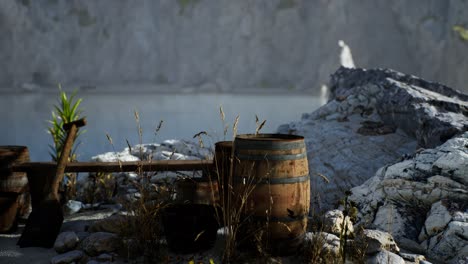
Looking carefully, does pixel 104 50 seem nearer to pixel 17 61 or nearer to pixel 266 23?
pixel 17 61

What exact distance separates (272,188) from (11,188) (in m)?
3.33

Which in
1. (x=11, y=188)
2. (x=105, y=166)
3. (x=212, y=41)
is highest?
(x=212, y=41)

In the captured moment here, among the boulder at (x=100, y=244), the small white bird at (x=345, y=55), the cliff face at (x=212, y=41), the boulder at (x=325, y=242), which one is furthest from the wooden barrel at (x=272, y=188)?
the small white bird at (x=345, y=55)

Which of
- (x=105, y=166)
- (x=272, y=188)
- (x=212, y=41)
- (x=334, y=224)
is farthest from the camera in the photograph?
(x=212, y=41)

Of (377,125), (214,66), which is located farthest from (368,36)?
(377,125)

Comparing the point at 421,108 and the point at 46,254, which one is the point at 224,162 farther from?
the point at 421,108

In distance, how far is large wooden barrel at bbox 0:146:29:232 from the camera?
16.4ft

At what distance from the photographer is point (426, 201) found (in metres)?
5.41

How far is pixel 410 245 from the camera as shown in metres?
4.72

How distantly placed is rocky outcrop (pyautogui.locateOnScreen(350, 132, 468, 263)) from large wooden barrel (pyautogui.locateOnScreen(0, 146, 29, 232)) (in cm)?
401

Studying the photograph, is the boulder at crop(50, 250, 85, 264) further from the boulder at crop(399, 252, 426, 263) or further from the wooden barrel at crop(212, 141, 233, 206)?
the boulder at crop(399, 252, 426, 263)

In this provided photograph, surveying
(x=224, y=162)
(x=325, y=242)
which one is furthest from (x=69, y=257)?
(x=325, y=242)

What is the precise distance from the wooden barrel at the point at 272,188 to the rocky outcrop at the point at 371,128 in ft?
10.4

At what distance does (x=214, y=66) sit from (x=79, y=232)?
80686mm
